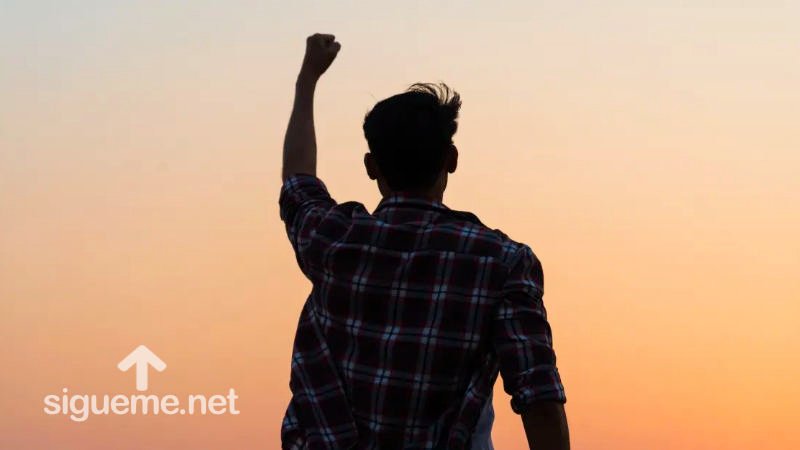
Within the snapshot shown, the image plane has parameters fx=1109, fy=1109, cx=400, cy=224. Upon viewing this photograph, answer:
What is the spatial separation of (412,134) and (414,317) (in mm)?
565

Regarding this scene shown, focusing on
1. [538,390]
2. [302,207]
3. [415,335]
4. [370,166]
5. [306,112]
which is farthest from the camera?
[306,112]

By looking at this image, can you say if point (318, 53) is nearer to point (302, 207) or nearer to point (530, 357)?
point (302, 207)

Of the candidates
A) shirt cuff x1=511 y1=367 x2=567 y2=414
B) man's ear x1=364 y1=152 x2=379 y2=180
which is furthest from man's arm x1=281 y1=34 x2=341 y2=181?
shirt cuff x1=511 y1=367 x2=567 y2=414

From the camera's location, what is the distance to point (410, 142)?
340 centimetres

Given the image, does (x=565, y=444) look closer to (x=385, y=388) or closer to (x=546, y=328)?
(x=546, y=328)

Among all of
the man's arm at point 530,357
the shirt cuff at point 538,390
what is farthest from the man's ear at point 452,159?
the shirt cuff at point 538,390

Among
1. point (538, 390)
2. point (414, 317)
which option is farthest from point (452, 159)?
point (538, 390)

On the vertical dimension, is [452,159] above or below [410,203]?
above

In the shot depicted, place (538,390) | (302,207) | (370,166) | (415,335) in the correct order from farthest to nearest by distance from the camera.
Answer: (302,207), (370,166), (415,335), (538,390)

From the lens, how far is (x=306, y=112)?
3.90 meters

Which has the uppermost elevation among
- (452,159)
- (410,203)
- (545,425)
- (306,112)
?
(306,112)

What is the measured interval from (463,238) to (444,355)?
354mm

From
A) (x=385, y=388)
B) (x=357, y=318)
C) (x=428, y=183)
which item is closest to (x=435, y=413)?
(x=385, y=388)

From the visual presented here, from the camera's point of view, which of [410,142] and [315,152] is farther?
[315,152]
